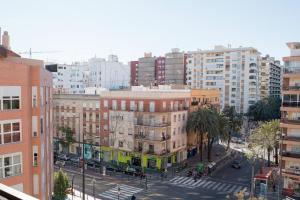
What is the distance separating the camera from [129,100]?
54094mm

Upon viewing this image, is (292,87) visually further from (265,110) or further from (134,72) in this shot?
(134,72)

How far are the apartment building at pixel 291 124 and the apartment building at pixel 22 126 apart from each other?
29.0 metres

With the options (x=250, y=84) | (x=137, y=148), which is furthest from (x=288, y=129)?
(x=250, y=84)

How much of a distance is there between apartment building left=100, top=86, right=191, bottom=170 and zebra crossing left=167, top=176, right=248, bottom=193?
18.7 feet

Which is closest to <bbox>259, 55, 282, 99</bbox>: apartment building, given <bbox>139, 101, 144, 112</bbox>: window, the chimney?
<bbox>139, 101, 144, 112</bbox>: window

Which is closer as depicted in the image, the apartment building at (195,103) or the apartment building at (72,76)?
the apartment building at (195,103)

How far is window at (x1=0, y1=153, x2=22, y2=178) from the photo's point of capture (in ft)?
63.7

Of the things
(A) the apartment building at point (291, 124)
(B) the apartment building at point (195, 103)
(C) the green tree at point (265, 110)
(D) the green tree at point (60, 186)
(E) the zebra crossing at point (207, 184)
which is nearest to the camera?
(D) the green tree at point (60, 186)

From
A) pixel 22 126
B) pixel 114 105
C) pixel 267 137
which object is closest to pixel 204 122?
pixel 267 137

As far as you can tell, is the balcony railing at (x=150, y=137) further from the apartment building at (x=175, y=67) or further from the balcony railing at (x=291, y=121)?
the apartment building at (x=175, y=67)

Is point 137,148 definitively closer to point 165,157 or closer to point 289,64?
point 165,157

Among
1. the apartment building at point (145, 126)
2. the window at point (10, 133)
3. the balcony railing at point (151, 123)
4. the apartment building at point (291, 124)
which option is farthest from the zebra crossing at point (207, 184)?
the window at point (10, 133)

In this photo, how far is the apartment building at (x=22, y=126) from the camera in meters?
19.5

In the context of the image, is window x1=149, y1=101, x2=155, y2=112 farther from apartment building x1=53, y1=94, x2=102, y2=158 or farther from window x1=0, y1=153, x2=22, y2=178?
window x1=0, y1=153, x2=22, y2=178
